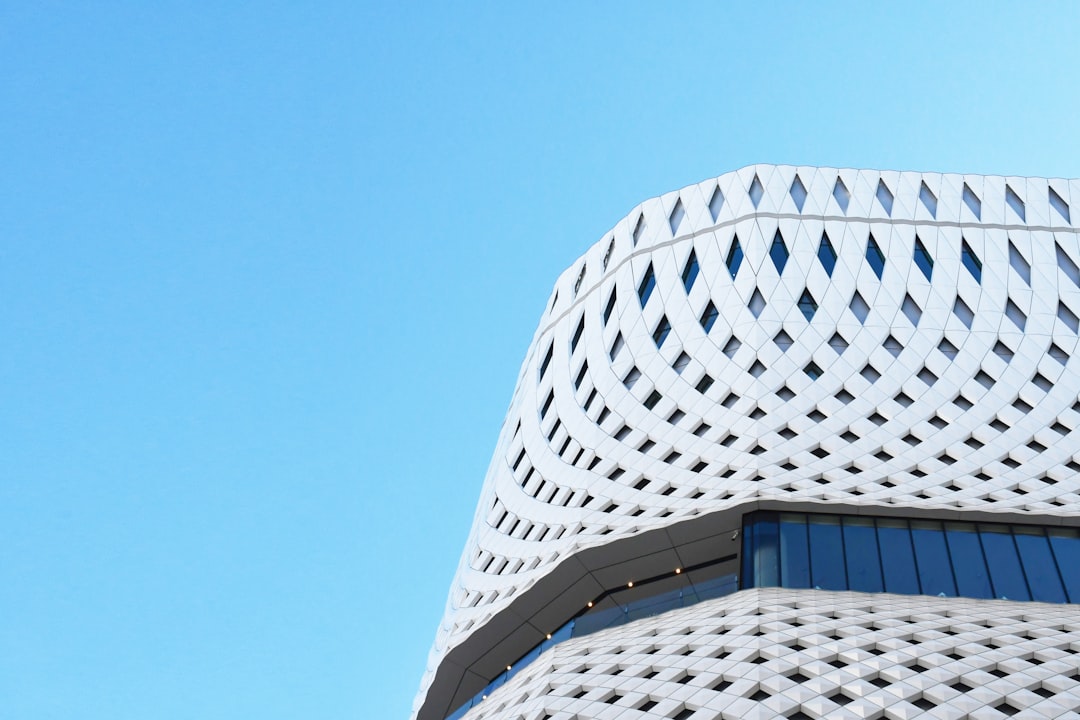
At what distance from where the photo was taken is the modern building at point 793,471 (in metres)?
23.2

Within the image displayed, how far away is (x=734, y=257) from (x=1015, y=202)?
9424mm

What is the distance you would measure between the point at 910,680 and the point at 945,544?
6.67 metres

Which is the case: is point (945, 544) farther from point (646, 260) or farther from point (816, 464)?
point (646, 260)

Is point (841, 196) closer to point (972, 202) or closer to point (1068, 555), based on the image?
point (972, 202)

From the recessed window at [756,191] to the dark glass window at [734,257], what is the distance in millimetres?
1874

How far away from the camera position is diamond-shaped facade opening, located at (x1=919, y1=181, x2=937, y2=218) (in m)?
37.9

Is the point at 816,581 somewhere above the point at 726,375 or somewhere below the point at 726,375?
below

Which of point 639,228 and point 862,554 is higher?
point 639,228

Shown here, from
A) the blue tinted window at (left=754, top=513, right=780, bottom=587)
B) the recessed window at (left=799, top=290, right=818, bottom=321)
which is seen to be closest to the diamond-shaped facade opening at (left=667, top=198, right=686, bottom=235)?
the recessed window at (left=799, top=290, right=818, bottom=321)

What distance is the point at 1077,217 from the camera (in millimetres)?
37875

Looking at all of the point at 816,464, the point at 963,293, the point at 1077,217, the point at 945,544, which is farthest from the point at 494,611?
the point at 1077,217

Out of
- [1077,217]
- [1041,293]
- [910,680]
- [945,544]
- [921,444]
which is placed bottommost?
[910,680]

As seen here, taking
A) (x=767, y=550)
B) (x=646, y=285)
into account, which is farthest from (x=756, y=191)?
(x=767, y=550)

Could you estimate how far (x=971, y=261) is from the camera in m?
36.1
